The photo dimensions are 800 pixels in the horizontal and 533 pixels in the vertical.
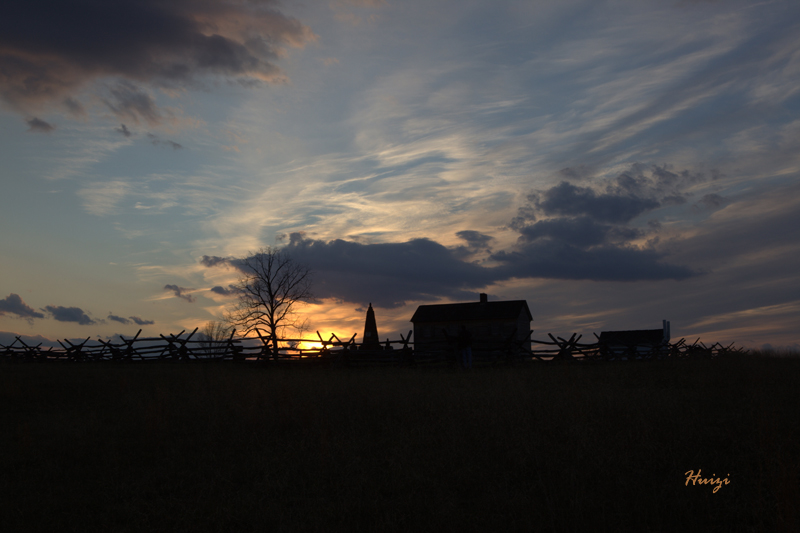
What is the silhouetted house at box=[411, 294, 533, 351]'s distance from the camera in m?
41.4

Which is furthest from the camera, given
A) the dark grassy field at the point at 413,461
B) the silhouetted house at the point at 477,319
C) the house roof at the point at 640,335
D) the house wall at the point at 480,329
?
the house roof at the point at 640,335

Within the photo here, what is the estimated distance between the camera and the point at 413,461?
6.27m

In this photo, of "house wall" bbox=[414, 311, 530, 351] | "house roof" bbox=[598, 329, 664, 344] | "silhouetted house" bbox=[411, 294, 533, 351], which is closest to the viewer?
"house wall" bbox=[414, 311, 530, 351]

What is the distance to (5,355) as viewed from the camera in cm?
2881

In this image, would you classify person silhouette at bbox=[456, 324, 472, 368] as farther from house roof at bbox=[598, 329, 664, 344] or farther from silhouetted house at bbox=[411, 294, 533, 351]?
house roof at bbox=[598, 329, 664, 344]

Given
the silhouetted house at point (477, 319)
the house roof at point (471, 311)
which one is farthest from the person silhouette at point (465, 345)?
the house roof at point (471, 311)

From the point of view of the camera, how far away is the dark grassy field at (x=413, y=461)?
15.9ft

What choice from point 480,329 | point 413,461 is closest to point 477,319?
point 480,329

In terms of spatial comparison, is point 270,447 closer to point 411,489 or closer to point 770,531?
point 411,489
